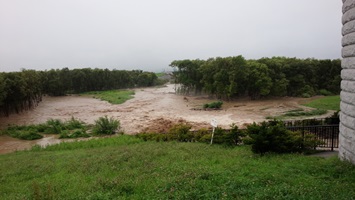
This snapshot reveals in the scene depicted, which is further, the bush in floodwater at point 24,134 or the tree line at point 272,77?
the tree line at point 272,77

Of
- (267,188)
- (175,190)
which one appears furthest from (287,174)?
(175,190)

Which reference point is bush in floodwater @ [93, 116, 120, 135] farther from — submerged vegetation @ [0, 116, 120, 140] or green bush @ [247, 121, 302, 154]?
green bush @ [247, 121, 302, 154]

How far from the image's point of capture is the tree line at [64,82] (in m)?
39.8

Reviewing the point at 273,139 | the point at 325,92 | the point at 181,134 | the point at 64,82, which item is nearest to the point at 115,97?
the point at 64,82

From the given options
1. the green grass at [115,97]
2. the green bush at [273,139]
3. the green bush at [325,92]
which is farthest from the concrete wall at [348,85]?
the green grass at [115,97]

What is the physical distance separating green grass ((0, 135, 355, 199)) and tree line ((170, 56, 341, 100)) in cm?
3810

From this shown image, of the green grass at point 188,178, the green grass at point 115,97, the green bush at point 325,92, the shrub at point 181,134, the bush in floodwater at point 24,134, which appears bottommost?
the bush in floodwater at point 24,134

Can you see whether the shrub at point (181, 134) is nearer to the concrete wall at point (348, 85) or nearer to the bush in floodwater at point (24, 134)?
the concrete wall at point (348, 85)

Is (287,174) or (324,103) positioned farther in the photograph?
(324,103)

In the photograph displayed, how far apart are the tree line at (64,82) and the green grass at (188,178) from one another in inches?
1324

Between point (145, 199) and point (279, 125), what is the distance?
23.0 feet

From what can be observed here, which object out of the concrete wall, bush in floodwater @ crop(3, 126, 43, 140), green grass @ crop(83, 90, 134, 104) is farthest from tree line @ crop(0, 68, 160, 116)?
the concrete wall

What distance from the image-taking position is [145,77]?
332 feet

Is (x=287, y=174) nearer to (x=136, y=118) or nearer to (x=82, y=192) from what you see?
(x=82, y=192)
